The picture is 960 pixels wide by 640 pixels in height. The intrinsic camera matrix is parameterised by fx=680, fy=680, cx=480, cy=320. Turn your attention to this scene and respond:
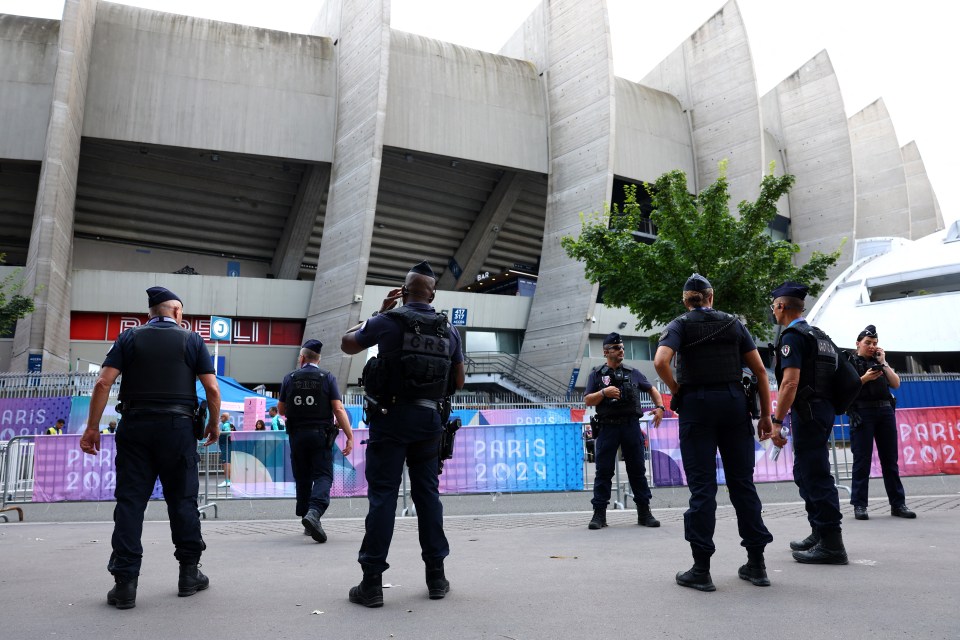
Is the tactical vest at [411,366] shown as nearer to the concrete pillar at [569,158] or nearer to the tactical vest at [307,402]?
the tactical vest at [307,402]

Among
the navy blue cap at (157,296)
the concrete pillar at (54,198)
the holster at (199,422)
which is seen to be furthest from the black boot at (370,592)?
the concrete pillar at (54,198)

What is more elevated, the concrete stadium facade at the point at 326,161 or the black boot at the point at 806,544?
the concrete stadium facade at the point at 326,161

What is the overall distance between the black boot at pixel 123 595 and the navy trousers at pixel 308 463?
291 centimetres

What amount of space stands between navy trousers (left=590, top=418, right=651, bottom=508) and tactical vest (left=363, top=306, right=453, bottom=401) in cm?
344

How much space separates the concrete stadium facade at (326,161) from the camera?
26.8m

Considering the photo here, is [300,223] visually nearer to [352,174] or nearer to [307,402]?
[352,174]

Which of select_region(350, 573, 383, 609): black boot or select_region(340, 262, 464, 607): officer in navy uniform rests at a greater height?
select_region(340, 262, 464, 607): officer in navy uniform

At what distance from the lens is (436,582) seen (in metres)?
3.86

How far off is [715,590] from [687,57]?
125 ft

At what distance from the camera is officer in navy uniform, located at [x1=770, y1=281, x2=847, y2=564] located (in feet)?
15.1

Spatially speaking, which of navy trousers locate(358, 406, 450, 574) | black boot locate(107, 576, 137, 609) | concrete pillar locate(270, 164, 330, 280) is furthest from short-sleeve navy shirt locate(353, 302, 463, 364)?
concrete pillar locate(270, 164, 330, 280)

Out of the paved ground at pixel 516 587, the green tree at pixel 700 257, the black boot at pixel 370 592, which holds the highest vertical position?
the green tree at pixel 700 257

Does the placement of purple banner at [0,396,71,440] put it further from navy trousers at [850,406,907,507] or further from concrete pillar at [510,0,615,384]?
concrete pillar at [510,0,615,384]

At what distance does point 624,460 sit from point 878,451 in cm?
266
